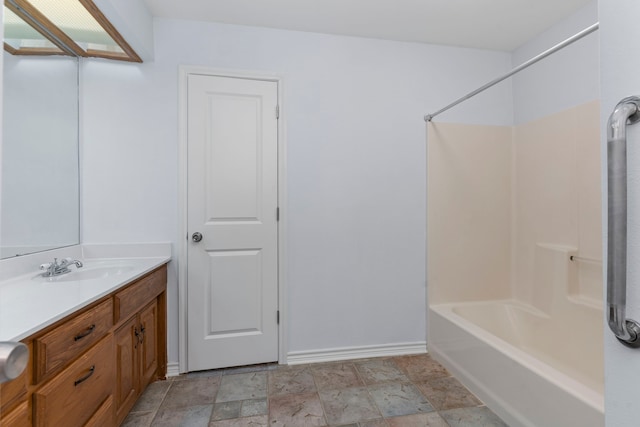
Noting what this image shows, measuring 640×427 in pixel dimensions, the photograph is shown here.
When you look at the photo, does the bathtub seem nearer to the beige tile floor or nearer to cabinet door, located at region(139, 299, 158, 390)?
the beige tile floor

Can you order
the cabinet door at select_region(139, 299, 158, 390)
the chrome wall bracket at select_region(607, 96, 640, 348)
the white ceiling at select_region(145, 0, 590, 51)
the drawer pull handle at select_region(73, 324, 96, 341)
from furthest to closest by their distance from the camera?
1. the white ceiling at select_region(145, 0, 590, 51)
2. the cabinet door at select_region(139, 299, 158, 390)
3. the drawer pull handle at select_region(73, 324, 96, 341)
4. the chrome wall bracket at select_region(607, 96, 640, 348)

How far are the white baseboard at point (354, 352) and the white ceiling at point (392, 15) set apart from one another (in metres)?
2.36

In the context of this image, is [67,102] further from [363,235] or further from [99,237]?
[363,235]

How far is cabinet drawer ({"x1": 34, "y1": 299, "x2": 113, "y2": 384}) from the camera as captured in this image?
1.01 meters

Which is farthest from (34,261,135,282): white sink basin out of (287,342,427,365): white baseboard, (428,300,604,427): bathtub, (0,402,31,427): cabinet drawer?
(428,300,604,427): bathtub

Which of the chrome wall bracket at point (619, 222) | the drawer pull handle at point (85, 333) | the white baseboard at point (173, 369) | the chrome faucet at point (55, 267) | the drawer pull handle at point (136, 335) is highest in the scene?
the chrome wall bracket at point (619, 222)

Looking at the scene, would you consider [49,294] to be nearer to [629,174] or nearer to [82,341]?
[82,341]

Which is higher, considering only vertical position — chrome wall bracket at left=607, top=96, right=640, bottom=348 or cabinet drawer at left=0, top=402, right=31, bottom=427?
chrome wall bracket at left=607, top=96, right=640, bottom=348

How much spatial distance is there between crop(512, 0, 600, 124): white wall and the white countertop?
2949 mm

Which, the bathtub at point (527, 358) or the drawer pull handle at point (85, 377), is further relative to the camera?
the bathtub at point (527, 358)

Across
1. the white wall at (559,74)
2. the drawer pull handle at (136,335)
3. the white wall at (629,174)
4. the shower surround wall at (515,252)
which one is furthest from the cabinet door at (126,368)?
the white wall at (559,74)

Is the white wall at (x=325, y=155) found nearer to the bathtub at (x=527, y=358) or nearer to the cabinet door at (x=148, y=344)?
the cabinet door at (x=148, y=344)

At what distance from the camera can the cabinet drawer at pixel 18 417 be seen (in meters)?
0.89

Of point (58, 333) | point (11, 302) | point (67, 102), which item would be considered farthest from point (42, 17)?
point (58, 333)
